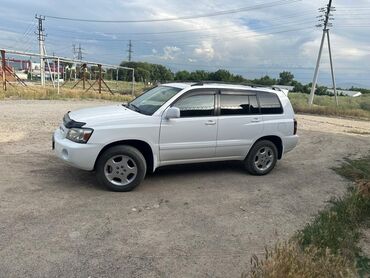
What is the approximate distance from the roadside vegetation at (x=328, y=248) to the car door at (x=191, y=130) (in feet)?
6.98

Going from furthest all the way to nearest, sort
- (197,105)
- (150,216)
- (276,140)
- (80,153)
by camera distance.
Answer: (276,140)
(197,105)
(80,153)
(150,216)

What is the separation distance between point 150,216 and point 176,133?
5.44 ft

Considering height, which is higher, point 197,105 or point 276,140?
point 197,105

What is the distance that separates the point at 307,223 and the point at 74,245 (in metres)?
2.90

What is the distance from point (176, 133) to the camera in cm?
625

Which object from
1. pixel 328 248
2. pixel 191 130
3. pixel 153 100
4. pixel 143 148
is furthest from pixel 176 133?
pixel 328 248

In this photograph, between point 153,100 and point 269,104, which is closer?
point 153,100

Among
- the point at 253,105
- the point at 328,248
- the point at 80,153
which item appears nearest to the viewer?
the point at 328,248

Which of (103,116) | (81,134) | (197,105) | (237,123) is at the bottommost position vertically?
(81,134)

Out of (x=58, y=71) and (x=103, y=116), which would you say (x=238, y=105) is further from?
(x=58, y=71)

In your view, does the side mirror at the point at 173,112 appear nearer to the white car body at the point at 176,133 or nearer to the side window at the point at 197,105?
the white car body at the point at 176,133

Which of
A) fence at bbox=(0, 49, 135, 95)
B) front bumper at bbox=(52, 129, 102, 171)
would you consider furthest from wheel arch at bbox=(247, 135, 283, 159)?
fence at bbox=(0, 49, 135, 95)

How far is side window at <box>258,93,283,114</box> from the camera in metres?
7.31

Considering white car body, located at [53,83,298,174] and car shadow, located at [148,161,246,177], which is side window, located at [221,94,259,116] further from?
car shadow, located at [148,161,246,177]
